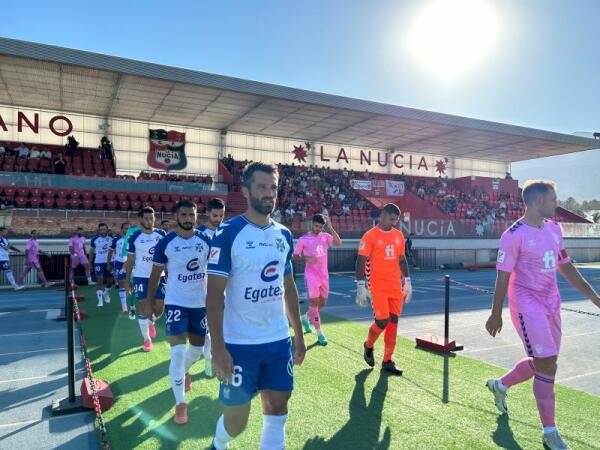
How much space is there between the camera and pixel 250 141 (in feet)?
115

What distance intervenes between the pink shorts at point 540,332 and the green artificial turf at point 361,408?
0.94m

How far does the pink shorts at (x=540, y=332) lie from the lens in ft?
13.8

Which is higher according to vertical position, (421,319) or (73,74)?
(73,74)

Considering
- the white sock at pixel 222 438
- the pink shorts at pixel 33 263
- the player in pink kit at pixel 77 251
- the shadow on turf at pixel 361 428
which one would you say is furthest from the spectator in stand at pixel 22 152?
the white sock at pixel 222 438

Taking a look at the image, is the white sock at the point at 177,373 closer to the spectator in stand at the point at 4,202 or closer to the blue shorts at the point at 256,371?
the blue shorts at the point at 256,371

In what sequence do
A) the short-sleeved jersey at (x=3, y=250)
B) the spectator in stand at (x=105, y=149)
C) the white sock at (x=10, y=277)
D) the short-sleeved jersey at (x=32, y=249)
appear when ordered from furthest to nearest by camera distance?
the spectator in stand at (x=105, y=149) < the short-sleeved jersey at (x=32, y=249) < the white sock at (x=10, y=277) < the short-sleeved jersey at (x=3, y=250)

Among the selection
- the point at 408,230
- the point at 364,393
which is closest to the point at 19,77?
the point at 408,230

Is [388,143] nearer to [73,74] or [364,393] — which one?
[73,74]

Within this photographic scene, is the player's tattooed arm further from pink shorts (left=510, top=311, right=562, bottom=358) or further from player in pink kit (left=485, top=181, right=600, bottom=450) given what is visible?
pink shorts (left=510, top=311, right=562, bottom=358)

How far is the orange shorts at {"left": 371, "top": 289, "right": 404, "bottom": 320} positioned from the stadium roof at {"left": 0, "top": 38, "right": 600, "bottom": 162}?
18.7 meters

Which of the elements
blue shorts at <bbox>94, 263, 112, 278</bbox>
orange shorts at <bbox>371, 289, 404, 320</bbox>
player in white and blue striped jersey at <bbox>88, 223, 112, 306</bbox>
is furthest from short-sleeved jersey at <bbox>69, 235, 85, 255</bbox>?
A: orange shorts at <bbox>371, 289, 404, 320</bbox>

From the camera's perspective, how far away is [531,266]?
14.3 ft

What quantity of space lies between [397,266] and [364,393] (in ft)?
6.27

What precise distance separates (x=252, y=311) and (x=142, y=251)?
520cm
